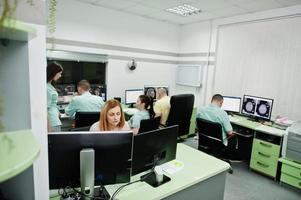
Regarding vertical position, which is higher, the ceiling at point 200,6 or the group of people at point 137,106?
the ceiling at point 200,6

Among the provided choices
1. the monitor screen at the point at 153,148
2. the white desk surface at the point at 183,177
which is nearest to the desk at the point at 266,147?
the white desk surface at the point at 183,177

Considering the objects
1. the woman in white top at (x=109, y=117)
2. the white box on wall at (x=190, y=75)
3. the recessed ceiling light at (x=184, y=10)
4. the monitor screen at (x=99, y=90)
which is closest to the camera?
the woman in white top at (x=109, y=117)

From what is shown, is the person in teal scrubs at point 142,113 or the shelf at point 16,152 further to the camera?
the person in teal scrubs at point 142,113

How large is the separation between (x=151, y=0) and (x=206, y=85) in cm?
233

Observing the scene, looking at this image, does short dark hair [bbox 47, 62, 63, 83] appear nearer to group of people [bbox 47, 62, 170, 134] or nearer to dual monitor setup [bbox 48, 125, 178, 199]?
group of people [bbox 47, 62, 170, 134]

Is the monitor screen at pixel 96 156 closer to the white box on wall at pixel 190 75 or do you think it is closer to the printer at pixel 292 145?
the printer at pixel 292 145

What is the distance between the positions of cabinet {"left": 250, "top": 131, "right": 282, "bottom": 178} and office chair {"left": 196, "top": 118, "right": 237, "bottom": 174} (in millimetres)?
349

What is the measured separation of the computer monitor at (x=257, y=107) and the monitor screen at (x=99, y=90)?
283 centimetres

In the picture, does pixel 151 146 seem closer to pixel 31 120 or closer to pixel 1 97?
pixel 31 120

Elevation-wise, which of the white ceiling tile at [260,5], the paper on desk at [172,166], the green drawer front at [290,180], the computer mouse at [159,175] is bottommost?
the green drawer front at [290,180]

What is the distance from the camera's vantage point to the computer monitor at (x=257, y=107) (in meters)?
3.68

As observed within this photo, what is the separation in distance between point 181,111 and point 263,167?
157 centimetres

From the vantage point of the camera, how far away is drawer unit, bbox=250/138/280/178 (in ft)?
10.2

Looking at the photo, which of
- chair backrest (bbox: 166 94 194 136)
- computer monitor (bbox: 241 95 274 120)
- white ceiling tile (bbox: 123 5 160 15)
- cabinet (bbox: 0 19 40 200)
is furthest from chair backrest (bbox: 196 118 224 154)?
cabinet (bbox: 0 19 40 200)
